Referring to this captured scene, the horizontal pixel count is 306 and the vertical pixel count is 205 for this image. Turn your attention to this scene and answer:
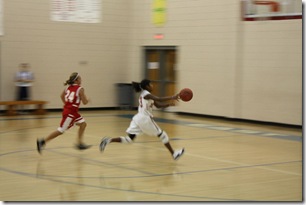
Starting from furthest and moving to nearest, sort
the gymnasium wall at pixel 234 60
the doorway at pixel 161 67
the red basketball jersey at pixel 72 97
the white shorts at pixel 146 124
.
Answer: the doorway at pixel 161 67 → the gymnasium wall at pixel 234 60 → the red basketball jersey at pixel 72 97 → the white shorts at pixel 146 124

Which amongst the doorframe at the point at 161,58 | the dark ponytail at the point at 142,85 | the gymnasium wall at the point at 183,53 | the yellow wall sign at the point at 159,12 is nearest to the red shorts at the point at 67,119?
the dark ponytail at the point at 142,85

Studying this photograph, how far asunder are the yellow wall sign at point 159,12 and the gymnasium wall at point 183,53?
22cm

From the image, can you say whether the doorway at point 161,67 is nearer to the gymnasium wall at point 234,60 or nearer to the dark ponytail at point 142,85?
the gymnasium wall at point 234,60

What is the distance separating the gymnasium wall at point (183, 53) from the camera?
17328mm

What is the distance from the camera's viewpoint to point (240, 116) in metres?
18.5

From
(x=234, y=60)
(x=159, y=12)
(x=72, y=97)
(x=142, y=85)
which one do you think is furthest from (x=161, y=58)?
(x=142, y=85)

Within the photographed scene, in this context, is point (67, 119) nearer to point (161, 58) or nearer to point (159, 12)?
point (161, 58)

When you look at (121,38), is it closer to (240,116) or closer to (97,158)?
(240,116)

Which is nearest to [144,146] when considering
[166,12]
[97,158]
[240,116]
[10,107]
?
[97,158]

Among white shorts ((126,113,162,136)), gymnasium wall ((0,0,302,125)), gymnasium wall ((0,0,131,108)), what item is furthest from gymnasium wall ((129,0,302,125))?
white shorts ((126,113,162,136))

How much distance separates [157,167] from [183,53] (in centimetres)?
1047

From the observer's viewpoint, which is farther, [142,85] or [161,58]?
[161,58]

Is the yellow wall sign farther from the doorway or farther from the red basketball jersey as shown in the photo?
the red basketball jersey

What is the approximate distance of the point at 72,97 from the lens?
11438 millimetres
